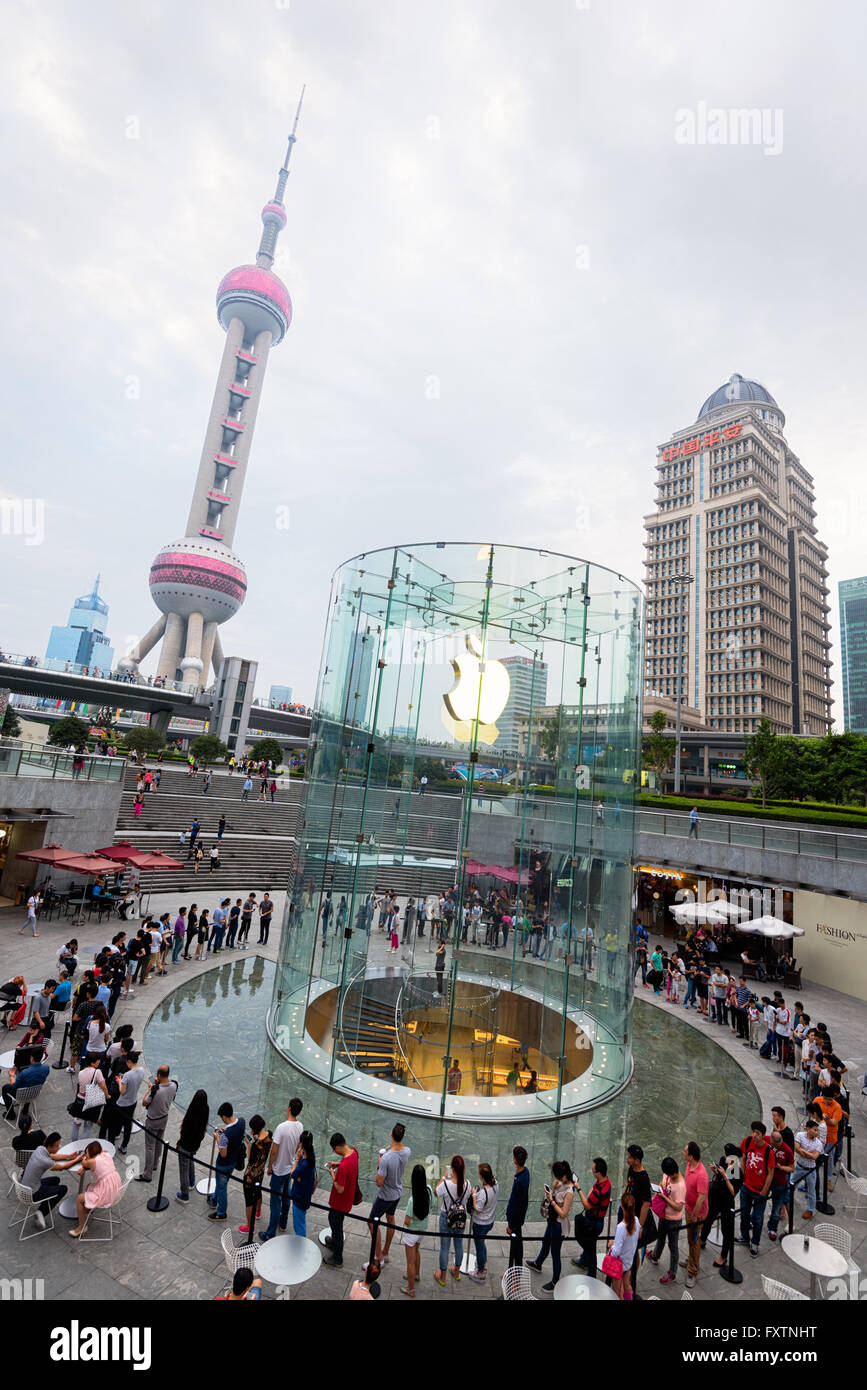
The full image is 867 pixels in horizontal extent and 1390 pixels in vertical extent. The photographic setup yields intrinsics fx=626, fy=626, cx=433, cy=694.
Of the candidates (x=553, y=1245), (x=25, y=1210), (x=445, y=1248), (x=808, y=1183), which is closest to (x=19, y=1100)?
(x=25, y=1210)

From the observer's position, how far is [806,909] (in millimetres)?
20734

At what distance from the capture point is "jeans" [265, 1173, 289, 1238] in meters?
6.68

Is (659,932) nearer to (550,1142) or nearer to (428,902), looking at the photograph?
(428,902)

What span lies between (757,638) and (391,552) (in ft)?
285

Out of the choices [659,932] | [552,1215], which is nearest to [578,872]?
[552,1215]

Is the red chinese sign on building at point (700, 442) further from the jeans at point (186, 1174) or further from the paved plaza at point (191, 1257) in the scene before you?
the jeans at point (186, 1174)

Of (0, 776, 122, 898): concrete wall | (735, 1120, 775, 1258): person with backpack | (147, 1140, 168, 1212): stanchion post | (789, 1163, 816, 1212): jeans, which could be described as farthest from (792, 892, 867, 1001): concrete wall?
(0, 776, 122, 898): concrete wall

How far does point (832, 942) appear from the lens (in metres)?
19.7

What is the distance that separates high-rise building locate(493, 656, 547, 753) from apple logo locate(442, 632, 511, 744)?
24cm

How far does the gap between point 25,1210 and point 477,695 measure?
9312 mm

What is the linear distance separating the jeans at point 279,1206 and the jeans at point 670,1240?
13.0 feet

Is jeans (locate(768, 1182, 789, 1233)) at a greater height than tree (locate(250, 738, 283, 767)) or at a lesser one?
lesser

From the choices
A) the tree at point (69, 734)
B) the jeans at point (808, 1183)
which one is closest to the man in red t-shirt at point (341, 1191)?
the jeans at point (808, 1183)

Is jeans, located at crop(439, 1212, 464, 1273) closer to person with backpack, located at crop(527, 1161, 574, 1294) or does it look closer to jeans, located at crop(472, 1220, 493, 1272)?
jeans, located at crop(472, 1220, 493, 1272)
